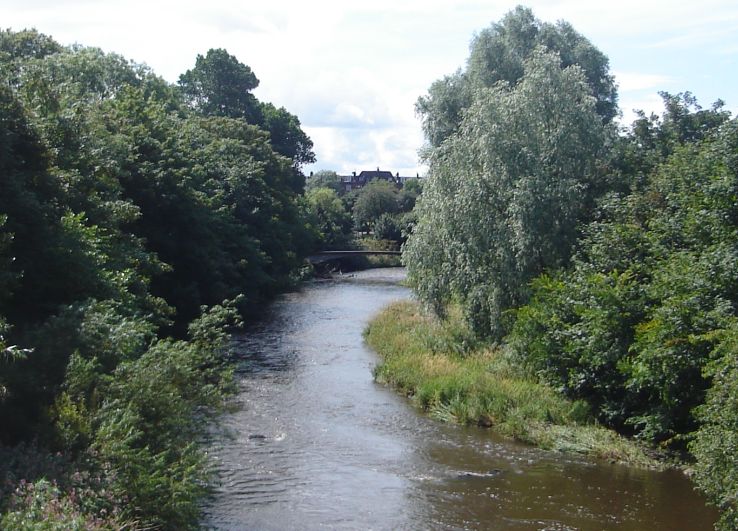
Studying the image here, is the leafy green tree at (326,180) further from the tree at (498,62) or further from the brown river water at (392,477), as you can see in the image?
the brown river water at (392,477)

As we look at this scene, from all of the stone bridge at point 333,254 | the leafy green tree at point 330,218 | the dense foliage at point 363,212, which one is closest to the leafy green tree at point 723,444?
the dense foliage at point 363,212

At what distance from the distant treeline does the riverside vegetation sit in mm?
51

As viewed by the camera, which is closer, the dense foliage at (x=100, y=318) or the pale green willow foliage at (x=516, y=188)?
A: the dense foliage at (x=100, y=318)

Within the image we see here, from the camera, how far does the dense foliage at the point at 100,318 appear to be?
1256 centimetres

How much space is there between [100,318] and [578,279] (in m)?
14.3

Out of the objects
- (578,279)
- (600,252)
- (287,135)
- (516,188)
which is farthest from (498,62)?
(287,135)

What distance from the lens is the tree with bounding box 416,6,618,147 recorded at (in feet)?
131

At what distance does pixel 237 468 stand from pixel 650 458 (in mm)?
9856

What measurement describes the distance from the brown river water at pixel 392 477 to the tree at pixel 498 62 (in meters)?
16.6

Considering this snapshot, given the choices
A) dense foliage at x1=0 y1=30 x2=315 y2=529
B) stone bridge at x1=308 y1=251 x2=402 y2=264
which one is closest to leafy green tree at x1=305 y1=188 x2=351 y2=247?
stone bridge at x1=308 y1=251 x2=402 y2=264

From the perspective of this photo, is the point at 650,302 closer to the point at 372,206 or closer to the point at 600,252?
the point at 600,252

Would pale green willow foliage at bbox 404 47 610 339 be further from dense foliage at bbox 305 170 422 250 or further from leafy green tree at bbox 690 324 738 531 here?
dense foliage at bbox 305 170 422 250

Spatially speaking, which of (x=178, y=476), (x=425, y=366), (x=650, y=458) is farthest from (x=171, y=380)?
(x=425, y=366)

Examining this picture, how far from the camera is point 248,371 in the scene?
3009 centimetres
